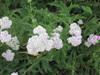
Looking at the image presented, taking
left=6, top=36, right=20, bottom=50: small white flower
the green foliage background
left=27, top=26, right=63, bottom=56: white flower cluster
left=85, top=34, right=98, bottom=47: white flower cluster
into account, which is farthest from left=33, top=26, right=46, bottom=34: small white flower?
left=85, top=34, right=98, bottom=47: white flower cluster

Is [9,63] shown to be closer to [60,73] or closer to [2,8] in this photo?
[60,73]

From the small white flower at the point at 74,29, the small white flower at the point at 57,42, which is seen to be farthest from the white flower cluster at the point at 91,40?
the small white flower at the point at 57,42

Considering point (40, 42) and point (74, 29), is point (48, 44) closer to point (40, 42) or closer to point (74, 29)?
point (40, 42)

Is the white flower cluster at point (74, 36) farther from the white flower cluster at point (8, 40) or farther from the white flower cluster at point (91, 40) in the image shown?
the white flower cluster at point (8, 40)

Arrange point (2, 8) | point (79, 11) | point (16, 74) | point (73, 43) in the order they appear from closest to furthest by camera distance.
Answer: point (16, 74) < point (73, 43) < point (2, 8) < point (79, 11)

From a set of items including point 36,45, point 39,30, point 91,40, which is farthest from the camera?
point 91,40

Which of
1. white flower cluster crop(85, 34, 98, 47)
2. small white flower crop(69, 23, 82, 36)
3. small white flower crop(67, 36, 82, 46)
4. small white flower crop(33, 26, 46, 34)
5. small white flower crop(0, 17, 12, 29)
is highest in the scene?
small white flower crop(0, 17, 12, 29)

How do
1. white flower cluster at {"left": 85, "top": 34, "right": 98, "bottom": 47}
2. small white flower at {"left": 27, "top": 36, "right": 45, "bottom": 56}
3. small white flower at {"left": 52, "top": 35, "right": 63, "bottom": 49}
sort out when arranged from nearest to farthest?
small white flower at {"left": 27, "top": 36, "right": 45, "bottom": 56} < small white flower at {"left": 52, "top": 35, "right": 63, "bottom": 49} < white flower cluster at {"left": 85, "top": 34, "right": 98, "bottom": 47}

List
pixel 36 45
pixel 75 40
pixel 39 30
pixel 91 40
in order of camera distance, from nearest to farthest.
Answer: pixel 36 45
pixel 39 30
pixel 75 40
pixel 91 40

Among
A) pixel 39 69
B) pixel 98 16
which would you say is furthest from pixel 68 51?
pixel 98 16

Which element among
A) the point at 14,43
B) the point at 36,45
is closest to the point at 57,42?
the point at 36,45

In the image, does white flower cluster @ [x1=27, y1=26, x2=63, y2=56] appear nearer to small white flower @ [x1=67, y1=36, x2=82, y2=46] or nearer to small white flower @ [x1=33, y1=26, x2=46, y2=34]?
small white flower @ [x1=33, y1=26, x2=46, y2=34]
